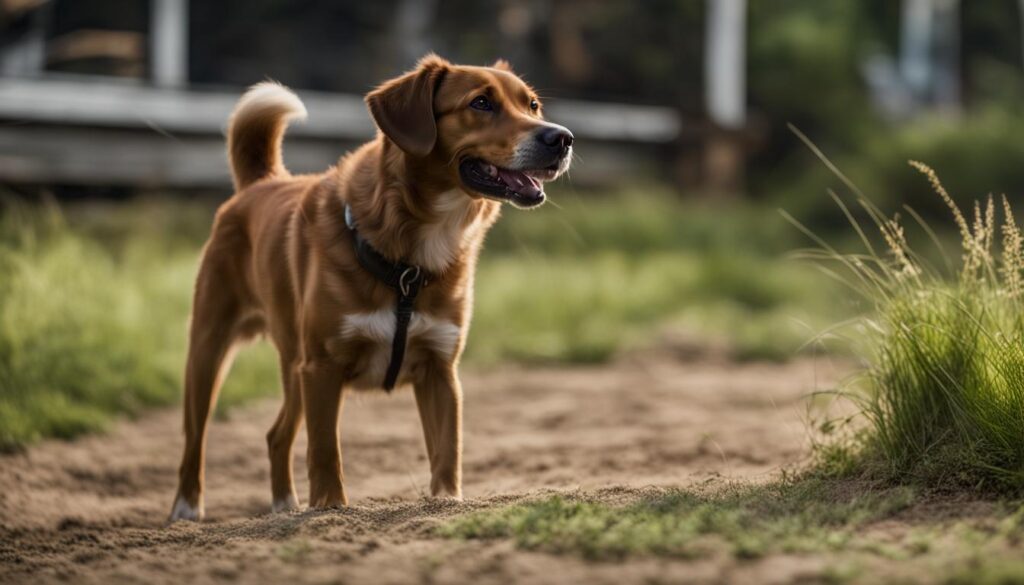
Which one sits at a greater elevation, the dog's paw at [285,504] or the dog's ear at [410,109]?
the dog's ear at [410,109]

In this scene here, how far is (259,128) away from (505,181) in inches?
58.5

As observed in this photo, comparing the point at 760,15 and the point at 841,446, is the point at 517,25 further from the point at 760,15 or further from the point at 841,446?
the point at 841,446

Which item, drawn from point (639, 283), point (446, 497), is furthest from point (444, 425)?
point (639, 283)

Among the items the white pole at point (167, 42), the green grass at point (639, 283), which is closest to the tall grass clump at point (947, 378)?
the green grass at point (639, 283)

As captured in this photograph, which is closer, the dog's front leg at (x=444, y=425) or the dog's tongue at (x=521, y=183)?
the dog's tongue at (x=521, y=183)

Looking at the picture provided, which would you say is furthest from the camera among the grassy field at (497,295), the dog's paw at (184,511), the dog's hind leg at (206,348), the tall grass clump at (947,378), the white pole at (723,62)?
the white pole at (723,62)

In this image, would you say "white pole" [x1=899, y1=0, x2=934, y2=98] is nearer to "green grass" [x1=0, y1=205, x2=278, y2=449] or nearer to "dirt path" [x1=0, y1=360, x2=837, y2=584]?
Result: "dirt path" [x1=0, y1=360, x2=837, y2=584]

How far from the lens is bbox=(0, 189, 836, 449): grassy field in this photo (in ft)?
A: 21.8

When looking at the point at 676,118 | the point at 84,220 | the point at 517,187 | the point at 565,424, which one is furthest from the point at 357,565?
the point at 676,118

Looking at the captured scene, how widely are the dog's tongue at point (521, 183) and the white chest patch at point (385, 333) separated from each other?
50 centimetres

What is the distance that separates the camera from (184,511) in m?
4.70

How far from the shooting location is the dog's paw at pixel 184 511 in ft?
15.4

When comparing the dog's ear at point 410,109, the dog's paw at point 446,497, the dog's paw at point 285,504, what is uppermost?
the dog's ear at point 410,109

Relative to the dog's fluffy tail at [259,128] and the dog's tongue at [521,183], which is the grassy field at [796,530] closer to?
the dog's tongue at [521,183]
